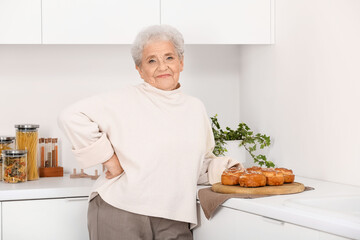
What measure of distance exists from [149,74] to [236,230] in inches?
23.3

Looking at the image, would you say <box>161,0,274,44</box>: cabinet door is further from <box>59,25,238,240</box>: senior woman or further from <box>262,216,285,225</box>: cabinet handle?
<box>262,216,285,225</box>: cabinet handle

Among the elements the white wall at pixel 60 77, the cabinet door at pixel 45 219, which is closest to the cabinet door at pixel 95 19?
the white wall at pixel 60 77

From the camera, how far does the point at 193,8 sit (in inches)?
97.7

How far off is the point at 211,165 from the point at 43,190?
700mm

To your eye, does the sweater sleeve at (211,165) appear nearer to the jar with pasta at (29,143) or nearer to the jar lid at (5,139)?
the jar with pasta at (29,143)

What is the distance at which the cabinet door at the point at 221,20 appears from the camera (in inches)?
97.2

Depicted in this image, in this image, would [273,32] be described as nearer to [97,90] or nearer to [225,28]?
[225,28]

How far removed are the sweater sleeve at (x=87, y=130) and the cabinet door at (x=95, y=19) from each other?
692 mm

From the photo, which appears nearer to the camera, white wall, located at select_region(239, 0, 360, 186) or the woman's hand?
the woman's hand

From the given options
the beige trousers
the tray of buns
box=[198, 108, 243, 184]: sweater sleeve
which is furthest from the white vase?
the beige trousers

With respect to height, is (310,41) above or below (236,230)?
above

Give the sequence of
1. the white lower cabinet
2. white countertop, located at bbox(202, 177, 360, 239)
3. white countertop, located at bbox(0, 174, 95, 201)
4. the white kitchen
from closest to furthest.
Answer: white countertop, located at bbox(202, 177, 360, 239) < the white lower cabinet < the white kitchen < white countertop, located at bbox(0, 174, 95, 201)

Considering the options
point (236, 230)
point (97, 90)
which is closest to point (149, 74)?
point (236, 230)

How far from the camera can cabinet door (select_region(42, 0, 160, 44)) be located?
2.38 meters
